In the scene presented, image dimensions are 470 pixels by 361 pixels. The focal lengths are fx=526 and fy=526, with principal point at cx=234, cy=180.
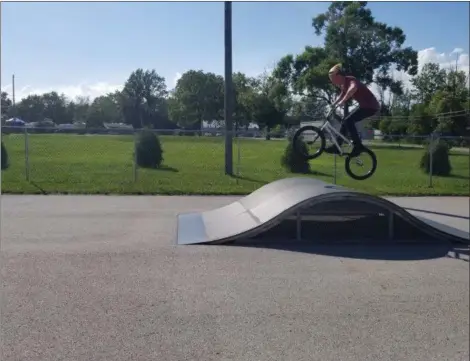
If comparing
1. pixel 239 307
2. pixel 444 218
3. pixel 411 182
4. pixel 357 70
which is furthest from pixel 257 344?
pixel 411 182

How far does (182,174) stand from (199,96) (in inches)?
256

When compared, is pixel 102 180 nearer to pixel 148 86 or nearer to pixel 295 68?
pixel 148 86

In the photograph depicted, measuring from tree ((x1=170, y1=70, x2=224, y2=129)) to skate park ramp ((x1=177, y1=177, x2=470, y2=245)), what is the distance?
114 inches

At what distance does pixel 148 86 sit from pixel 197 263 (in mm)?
2339

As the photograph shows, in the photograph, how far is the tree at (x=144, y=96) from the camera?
6145mm

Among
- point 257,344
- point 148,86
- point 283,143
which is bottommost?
point 257,344

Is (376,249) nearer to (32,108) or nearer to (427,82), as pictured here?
(427,82)

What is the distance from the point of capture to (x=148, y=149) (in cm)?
864

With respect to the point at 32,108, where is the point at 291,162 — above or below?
below

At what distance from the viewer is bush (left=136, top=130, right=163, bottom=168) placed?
8.13m

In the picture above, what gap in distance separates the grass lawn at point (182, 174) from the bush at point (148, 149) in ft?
2.94

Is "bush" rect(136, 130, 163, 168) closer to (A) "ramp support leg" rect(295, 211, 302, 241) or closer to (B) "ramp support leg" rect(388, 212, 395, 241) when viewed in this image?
(A) "ramp support leg" rect(295, 211, 302, 241)

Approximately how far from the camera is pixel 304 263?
7.02 m

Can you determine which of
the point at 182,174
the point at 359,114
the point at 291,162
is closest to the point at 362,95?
the point at 359,114
